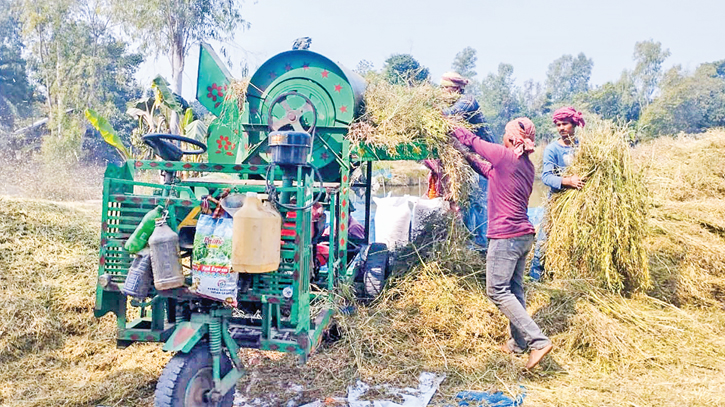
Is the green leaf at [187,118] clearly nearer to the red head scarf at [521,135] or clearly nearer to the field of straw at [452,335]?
the field of straw at [452,335]

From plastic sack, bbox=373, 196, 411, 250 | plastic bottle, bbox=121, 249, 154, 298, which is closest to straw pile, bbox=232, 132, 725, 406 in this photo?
plastic bottle, bbox=121, 249, 154, 298

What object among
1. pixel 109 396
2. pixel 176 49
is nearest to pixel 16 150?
pixel 176 49

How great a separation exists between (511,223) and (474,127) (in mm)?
1223

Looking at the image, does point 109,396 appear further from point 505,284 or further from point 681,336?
point 681,336

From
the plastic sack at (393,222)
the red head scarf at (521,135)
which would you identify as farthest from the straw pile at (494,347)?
the plastic sack at (393,222)

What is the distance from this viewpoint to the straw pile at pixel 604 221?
409 centimetres

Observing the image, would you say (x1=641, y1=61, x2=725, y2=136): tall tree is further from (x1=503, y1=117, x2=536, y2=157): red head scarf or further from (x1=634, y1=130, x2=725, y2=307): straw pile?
(x1=503, y1=117, x2=536, y2=157): red head scarf

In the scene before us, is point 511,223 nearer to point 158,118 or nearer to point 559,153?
point 559,153

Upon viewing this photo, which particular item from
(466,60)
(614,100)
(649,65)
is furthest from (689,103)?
(466,60)

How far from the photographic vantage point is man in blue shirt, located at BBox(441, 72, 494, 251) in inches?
179

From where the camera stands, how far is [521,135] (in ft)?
11.9

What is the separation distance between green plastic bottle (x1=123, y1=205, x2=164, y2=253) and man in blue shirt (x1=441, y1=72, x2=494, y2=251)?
8.89ft

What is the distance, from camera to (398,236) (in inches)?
247

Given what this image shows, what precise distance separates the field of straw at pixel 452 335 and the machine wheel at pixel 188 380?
2.13 ft
